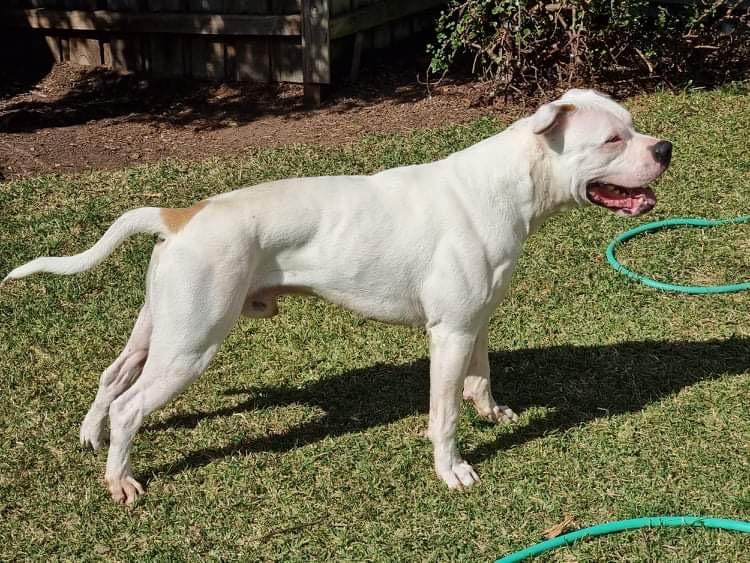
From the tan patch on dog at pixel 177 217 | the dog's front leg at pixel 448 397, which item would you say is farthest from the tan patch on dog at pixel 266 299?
the dog's front leg at pixel 448 397

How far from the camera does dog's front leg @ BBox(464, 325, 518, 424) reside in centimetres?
502

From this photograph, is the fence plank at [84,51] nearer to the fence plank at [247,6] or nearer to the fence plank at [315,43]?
the fence plank at [247,6]

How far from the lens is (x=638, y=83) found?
10.9 m

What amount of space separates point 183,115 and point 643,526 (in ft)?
26.6

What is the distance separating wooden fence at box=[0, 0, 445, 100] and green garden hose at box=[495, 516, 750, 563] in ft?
24.4

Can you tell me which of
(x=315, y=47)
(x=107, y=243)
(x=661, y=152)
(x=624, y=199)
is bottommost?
(x=315, y=47)

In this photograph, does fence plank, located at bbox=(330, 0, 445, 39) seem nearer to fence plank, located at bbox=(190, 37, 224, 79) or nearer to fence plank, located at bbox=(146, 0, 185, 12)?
fence plank, located at bbox=(190, 37, 224, 79)

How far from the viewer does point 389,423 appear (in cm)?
527

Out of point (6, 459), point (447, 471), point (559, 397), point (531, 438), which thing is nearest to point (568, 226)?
point (559, 397)

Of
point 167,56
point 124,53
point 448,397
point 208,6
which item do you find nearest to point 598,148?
point 448,397

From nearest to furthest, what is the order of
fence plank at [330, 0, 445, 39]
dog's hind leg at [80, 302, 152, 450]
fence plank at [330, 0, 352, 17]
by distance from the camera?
dog's hind leg at [80, 302, 152, 450], fence plank at [330, 0, 352, 17], fence plank at [330, 0, 445, 39]

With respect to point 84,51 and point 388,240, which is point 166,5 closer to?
point 84,51

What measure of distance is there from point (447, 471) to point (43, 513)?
6.35ft

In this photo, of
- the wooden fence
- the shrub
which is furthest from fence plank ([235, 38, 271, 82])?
the shrub
